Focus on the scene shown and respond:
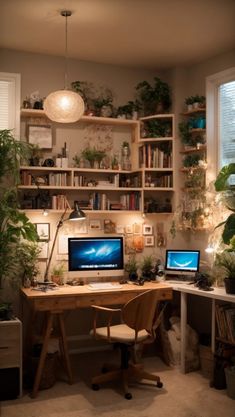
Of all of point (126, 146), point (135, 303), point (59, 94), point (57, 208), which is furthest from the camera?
point (126, 146)

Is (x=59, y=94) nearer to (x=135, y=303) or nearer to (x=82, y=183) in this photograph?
(x=82, y=183)

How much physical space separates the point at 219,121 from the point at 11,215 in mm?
2334

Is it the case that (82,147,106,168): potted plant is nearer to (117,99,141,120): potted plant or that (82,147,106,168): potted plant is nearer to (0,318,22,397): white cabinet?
(117,99,141,120): potted plant

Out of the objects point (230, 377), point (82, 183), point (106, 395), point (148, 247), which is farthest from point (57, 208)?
point (230, 377)

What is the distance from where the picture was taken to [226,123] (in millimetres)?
5074

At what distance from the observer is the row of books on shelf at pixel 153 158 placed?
5312 mm

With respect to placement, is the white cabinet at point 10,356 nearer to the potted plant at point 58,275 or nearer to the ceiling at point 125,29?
the potted plant at point 58,275

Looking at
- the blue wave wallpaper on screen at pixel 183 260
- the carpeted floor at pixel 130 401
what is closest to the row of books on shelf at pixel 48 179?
the blue wave wallpaper on screen at pixel 183 260

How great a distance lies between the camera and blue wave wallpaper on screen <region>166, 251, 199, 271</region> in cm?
507

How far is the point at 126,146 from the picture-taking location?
17.9 ft

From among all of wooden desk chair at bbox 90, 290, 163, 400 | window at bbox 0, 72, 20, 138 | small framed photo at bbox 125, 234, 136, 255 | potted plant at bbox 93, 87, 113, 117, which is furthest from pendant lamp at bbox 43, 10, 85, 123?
wooden desk chair at bbox 90, 290, 163, 400

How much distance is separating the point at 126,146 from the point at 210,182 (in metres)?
1.03

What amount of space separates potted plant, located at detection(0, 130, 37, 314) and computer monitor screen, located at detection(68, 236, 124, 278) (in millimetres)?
499

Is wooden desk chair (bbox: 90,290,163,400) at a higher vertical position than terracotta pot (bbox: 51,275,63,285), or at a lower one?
lower
